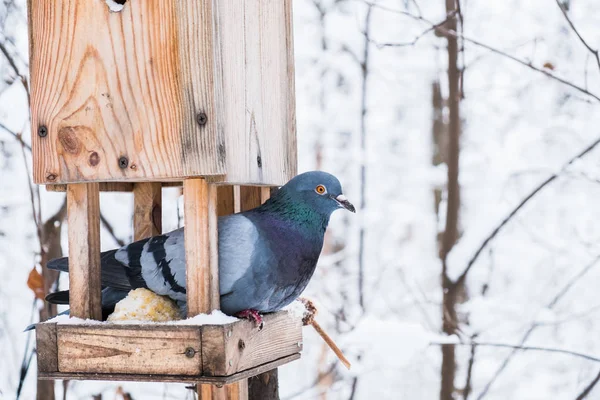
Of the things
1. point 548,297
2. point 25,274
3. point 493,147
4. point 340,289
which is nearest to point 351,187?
point 340,289

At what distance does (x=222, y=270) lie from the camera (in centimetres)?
221

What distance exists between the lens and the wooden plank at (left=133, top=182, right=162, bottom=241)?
2.87 meters

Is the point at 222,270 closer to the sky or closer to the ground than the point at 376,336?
closer to the sky

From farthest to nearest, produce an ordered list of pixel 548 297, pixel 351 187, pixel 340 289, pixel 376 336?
pixel 351 187 < pixel 340 289 < pixel 548 297 < pixel 376 336

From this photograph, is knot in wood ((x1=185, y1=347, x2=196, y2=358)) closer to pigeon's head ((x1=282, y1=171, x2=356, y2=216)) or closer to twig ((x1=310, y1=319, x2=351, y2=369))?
pigeon's head ((x1=282, y1=171, x2=356, y2=216))

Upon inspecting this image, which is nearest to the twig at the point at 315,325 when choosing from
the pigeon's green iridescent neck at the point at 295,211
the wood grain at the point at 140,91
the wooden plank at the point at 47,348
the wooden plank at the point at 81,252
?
the pigeon's green iridescent neck at the point at 295,211

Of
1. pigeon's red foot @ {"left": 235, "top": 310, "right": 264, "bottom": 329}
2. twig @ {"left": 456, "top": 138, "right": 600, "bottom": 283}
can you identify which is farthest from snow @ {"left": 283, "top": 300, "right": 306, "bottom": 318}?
twig @ {"left": 456, "top": 138, "right": 600, "bottom": 283}

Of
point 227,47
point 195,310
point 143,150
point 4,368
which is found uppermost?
point 227,47

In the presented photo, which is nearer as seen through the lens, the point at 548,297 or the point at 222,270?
the point at 222,270

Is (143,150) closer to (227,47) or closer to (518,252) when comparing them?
(227,47)

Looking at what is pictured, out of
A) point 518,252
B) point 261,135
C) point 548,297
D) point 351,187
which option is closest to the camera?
point 261,135

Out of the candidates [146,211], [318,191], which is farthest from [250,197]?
[318,191]

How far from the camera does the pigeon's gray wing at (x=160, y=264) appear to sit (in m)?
2.23

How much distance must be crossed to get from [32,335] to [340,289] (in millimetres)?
2741
